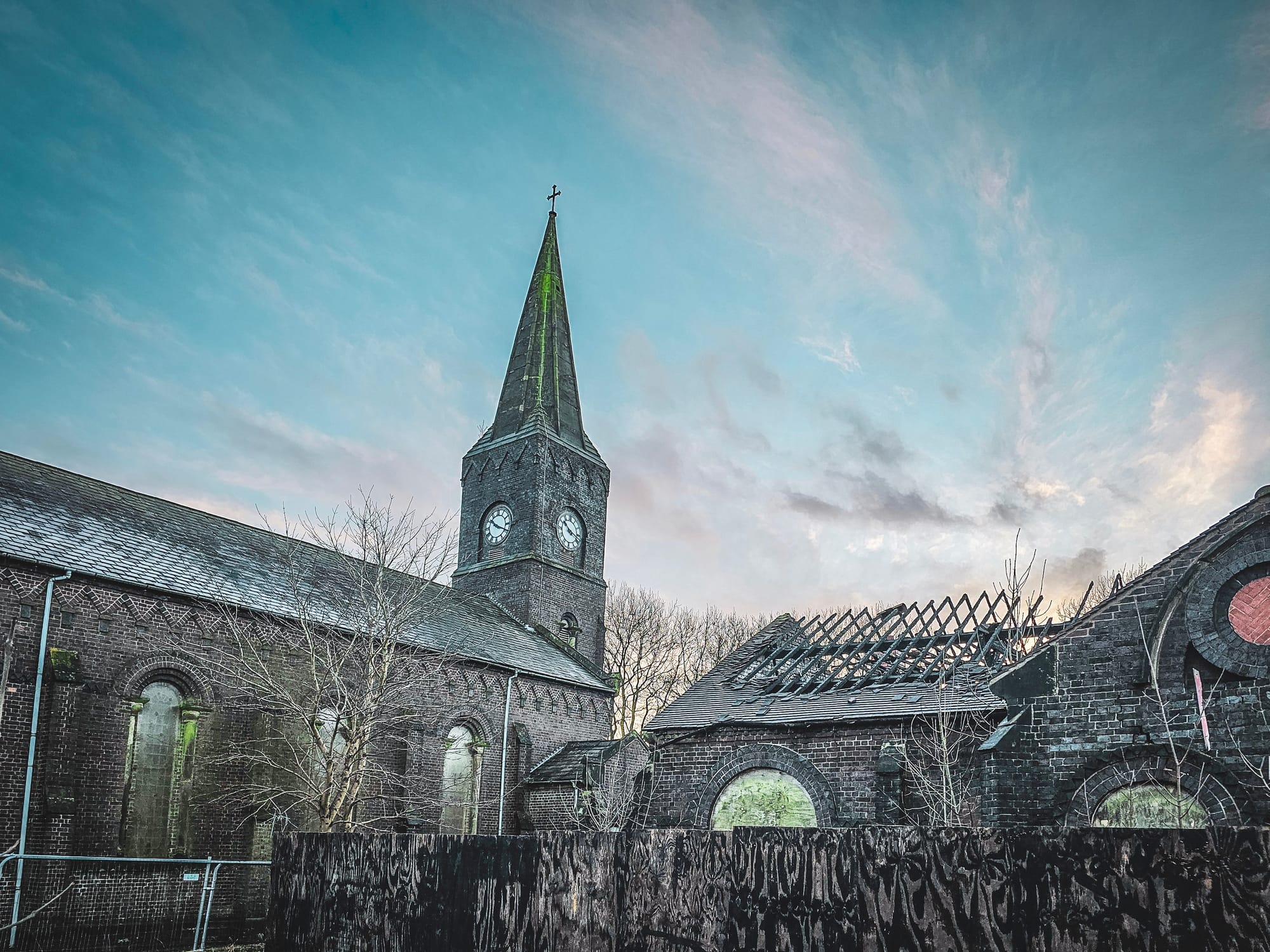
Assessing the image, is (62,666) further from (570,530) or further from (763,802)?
(570,530)

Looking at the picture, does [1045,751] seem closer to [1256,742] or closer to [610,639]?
[1256,742]

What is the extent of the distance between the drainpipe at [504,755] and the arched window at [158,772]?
9662mm

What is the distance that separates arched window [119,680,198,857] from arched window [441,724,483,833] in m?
8.03

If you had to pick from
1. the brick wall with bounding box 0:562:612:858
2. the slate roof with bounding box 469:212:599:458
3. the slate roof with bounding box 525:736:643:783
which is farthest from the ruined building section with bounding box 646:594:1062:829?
the slate roof with bounding box 469:212:599:458

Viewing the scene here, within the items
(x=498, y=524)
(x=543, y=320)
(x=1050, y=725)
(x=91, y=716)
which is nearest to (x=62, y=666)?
(x=91, y=716)

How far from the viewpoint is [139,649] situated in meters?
20.7

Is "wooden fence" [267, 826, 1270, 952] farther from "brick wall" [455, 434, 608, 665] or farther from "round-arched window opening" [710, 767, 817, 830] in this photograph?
"brick wall" [455, 434, 608, 665]

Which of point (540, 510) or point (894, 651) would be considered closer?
point (894, 651)

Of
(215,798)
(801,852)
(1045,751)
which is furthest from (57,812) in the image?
(801,852)

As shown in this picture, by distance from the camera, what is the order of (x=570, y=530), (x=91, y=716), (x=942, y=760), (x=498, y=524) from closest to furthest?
1. (x=942, y=760)
2. (x=91, y=716)
3. (x=498, y=524)
4. (x=570, y=530)

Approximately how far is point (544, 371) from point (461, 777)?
19692 millimetres

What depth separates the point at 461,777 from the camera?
2812 cm

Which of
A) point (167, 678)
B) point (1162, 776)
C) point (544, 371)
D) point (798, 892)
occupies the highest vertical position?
point (544, 371)

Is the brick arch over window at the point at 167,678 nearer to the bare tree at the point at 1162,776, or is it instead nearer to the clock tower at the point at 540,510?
the clock tower at the point at 540,510
